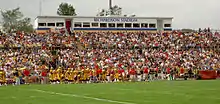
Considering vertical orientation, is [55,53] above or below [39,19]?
below

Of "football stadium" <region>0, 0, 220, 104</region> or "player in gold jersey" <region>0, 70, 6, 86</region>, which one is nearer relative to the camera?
"player in gold jersey" <region>0, 70, 6, 86</region>

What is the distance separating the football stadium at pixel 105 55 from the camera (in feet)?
110

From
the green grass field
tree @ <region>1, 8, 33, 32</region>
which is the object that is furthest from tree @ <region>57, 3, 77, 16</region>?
the green grass field

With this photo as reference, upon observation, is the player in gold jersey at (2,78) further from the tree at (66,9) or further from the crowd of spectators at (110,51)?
the tree at (66,9)

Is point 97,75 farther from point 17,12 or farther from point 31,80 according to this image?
point 17,12

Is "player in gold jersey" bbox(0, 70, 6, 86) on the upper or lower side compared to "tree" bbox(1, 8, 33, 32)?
lower

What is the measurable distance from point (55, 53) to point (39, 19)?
1470cm

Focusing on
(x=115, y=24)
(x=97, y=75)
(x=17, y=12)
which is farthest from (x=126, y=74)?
(x=17, y=12)

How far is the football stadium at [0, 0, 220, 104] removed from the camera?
33.5m

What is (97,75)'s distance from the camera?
3500 centimetres

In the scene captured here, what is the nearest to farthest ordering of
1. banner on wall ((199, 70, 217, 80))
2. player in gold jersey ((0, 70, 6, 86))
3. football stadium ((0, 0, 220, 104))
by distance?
1. player in gold jersey ((0, 70, 6, 86))
2. football stadium ((0, 0, 220, 104))
3. banner on wall ((199, 70, 217, 80))

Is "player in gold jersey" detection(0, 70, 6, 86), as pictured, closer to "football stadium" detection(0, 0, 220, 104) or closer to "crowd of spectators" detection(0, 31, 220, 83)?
"football stadium" detection(0, 0, 220, 104)

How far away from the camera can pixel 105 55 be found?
138 feet

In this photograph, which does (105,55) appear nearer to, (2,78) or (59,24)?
(2,78)
